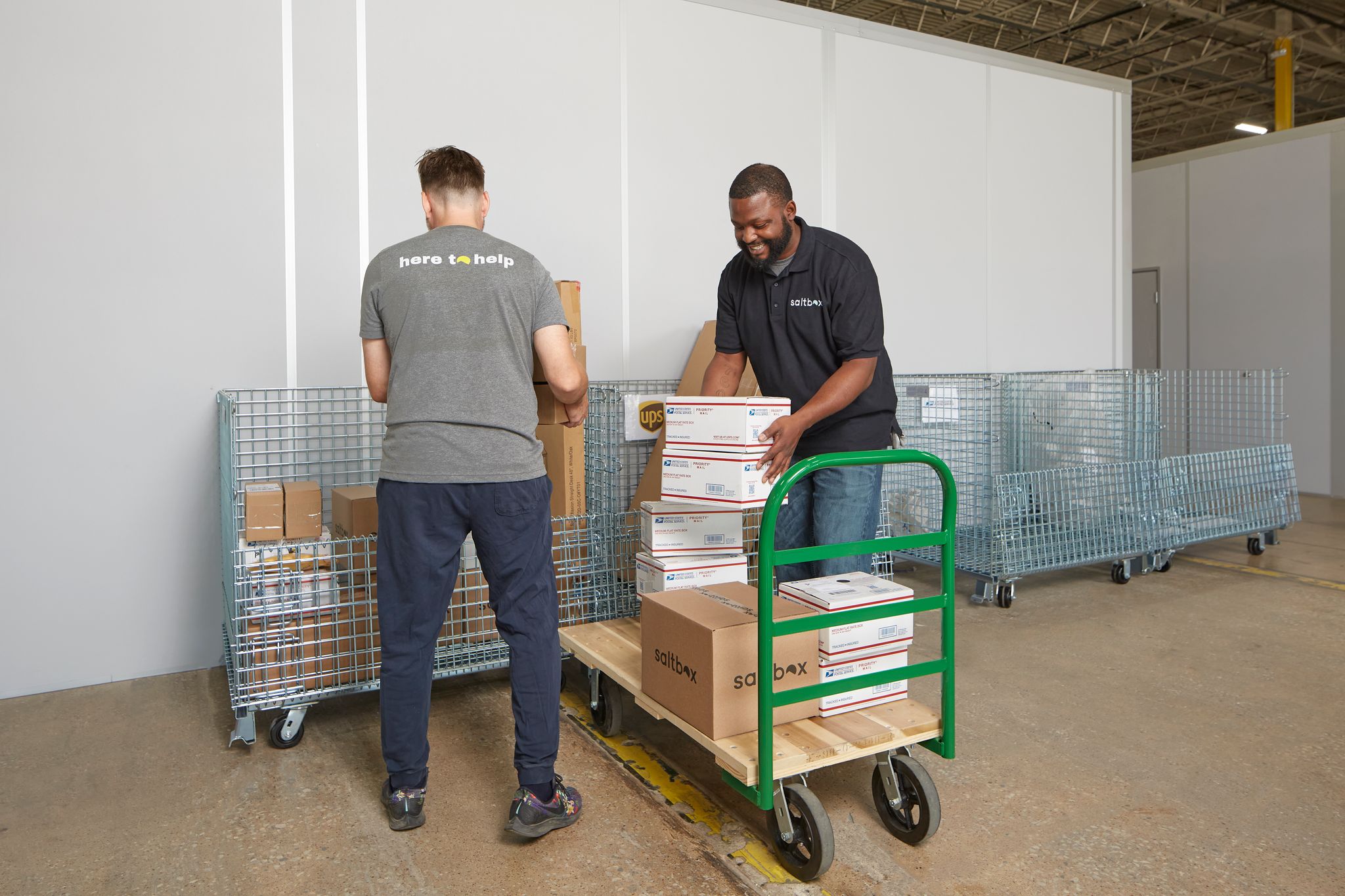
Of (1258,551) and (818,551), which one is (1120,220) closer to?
(1258,551)

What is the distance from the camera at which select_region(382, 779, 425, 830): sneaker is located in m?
2.43

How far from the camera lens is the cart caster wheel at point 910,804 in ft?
7.60

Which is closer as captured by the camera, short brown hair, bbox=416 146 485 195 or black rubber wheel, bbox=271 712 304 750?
short brown hair, bbox=416 146 485 195

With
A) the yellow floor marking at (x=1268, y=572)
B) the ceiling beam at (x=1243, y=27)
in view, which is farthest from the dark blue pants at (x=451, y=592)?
the ceiling beam at (x=1243, y=27)

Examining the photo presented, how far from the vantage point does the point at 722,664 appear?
2.27 meters

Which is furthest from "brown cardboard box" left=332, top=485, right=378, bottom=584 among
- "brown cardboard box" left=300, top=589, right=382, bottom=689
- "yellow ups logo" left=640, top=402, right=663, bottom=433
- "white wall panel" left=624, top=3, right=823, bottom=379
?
"white wall panel" left=624, top=3, right=823, bottom=379

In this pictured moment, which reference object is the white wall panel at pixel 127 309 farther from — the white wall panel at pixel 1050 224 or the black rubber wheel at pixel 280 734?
the white wall panel at pixel 1050 224

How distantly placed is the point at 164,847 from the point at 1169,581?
5.11m

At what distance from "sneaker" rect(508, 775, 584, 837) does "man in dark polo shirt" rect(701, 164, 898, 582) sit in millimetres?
1013

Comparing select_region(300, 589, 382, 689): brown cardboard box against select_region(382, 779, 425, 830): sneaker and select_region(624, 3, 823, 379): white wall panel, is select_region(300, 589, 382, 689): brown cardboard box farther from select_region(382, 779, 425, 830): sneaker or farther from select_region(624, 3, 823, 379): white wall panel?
select_region(624, 3, 823, 379): white wall panel

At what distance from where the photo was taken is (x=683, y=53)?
5.05 m

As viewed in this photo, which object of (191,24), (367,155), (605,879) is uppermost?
(191,24)

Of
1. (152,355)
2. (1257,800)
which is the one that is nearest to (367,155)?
(152,355)

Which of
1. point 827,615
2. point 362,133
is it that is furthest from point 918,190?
point 827,615
